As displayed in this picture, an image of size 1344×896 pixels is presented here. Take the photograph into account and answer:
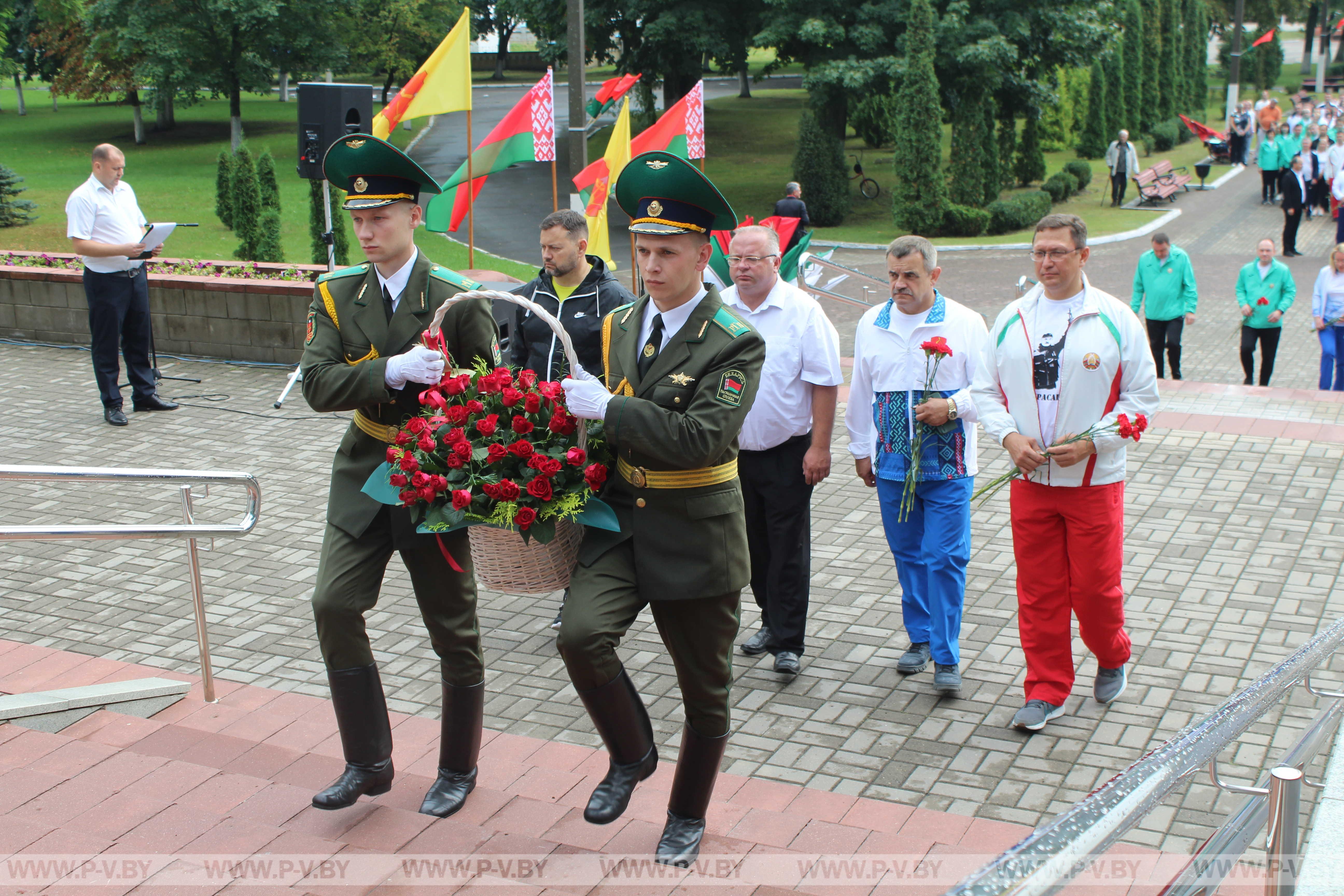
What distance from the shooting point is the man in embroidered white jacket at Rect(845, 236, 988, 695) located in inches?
214

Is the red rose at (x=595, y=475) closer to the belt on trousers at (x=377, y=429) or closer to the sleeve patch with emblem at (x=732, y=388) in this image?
the sleeve patch with emblem at (x=732, y=388)

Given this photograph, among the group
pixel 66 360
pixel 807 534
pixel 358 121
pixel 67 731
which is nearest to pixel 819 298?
pixel 358 121

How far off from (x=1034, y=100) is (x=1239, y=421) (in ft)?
73.6

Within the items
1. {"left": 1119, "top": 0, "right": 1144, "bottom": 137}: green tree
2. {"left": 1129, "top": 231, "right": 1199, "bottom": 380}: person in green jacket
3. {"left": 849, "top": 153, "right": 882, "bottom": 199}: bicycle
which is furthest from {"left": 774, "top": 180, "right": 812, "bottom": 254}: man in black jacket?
{"left": 1119, "top": 0, "right": 1144, "bottom": 137}: green tree

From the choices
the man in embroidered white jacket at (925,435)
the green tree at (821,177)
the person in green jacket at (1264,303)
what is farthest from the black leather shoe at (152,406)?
the green tree at (821,177)

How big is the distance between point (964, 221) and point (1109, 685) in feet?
75.2

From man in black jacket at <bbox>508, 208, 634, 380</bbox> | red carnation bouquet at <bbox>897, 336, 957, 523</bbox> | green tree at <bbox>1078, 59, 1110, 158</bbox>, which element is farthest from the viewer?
green tree at <bbox>1078, 59, 1110, 158</bbox>

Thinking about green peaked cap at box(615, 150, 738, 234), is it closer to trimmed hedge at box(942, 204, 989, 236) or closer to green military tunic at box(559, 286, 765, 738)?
green military tunic at box(559, 286, 765, 738)

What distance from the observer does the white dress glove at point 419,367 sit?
3.67 metres

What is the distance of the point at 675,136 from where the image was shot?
441 inches

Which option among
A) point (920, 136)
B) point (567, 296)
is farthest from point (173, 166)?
point (567, 296)

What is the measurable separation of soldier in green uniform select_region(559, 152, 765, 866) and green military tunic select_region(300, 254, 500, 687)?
54 cm

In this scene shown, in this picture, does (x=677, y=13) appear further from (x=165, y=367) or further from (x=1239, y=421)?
(x=1239, y=421)

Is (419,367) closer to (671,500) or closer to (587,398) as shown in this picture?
(587,398)
